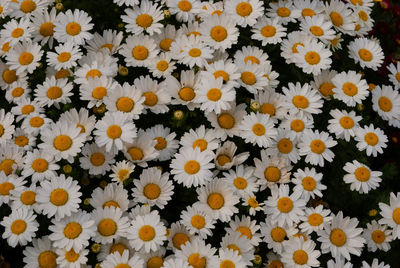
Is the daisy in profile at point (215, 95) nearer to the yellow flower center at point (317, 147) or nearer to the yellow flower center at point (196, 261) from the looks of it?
the yellow flower center at point (317, 147)

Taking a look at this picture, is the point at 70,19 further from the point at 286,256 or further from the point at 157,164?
the point at 286,256

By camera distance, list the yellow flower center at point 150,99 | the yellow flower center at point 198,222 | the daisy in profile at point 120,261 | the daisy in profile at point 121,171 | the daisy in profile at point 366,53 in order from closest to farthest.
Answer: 1. the daisy in profile at point 120,261
2. the yellow flower center at point 198,222
3. the daisy in profile at point 121,171
4. the yellow flower center at point 150,99
5. the daisy in profile at point 366,53

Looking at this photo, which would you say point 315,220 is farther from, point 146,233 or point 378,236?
point 146,233

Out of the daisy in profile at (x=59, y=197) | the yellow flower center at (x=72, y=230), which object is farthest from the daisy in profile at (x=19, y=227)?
the yellow flower center at (x=72, y=230)

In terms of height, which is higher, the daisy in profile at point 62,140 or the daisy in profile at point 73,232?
the daisy in profile at point 62,140

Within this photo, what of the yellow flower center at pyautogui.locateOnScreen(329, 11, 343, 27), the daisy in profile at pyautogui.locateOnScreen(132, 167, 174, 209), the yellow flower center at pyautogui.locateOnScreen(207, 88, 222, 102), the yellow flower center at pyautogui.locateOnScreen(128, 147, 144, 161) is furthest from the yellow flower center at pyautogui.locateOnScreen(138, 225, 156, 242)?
the yellow flower center at pyautogui.locateOnScreen(329, 11, 343, 27)

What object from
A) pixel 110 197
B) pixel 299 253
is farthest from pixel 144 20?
pixel 299 253

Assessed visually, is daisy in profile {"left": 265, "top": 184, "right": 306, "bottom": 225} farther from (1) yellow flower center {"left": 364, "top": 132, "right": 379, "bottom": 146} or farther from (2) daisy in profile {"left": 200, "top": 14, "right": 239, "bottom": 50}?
(2) daisy in profile {"left": 200, "top": 14, "right": 239, "bottom": 50}

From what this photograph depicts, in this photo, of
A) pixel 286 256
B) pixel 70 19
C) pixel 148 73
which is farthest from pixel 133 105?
pixel 286 256
